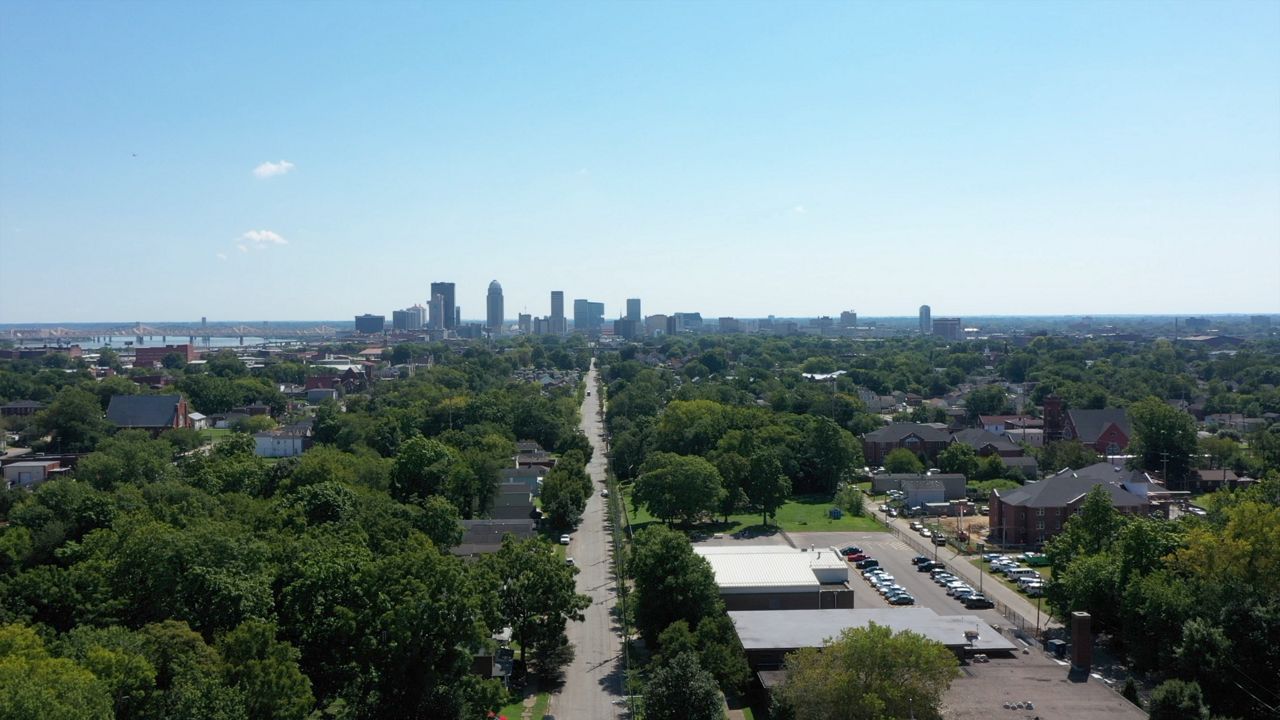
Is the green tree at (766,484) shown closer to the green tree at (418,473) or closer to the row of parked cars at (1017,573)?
the row of parked cars at (1017,573)

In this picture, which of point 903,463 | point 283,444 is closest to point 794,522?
point 903,463

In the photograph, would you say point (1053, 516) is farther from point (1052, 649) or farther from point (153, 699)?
point (153, 699)

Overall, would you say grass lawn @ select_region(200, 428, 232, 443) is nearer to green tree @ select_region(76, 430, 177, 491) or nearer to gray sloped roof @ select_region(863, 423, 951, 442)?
green tree @ select_region(76, 430, 177, 491)

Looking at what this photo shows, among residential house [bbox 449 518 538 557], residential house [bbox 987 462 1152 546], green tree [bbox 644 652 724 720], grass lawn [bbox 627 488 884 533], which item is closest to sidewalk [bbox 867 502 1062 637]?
grass lawn [bbox 627 488 884 533]

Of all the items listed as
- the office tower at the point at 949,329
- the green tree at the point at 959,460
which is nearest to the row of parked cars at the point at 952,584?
the green tree at the point at 959,460

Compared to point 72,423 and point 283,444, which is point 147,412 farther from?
point 283,444

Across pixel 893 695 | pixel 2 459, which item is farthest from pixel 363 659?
pixel 2 459
